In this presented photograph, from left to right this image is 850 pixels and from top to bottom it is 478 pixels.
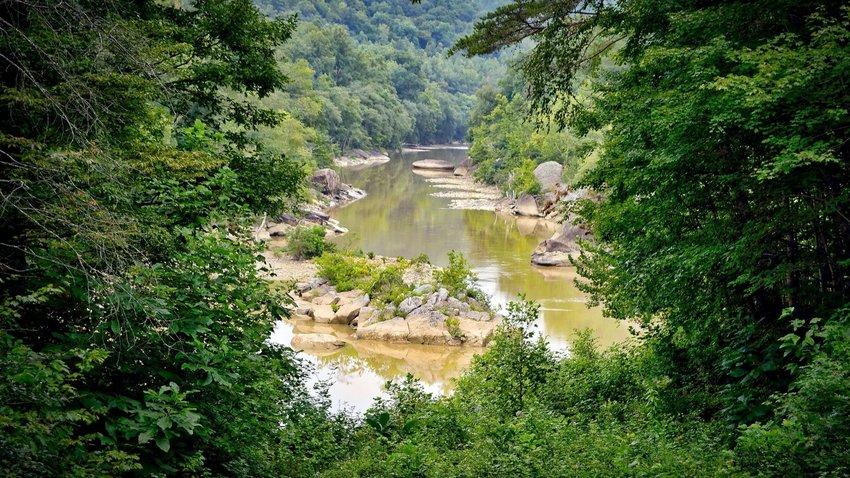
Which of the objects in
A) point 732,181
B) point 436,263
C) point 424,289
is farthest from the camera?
point 436,263

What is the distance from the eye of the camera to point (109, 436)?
4738 mm

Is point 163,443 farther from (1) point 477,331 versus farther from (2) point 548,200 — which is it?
(2) point 548,200

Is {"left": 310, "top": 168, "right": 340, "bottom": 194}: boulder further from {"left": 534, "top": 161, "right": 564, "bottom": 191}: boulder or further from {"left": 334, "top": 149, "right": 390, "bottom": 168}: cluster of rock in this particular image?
{"left": 334, "top": 149, "right": 390, "bottom": 168}: cluster of rock

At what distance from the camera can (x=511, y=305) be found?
10.6 metres

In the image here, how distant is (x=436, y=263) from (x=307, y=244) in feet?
18.9

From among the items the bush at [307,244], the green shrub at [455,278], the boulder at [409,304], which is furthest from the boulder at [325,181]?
the boulder at [409,304]

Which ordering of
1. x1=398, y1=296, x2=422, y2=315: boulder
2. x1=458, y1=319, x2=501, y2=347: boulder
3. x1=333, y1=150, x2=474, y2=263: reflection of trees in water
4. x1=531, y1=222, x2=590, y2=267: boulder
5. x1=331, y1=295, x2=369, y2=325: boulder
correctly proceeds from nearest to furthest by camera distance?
x1=458, y1=319, x2=501, y2=347: boulder
x1=398, y1=296, x2=422, y2=315: boulder
x1=331, y1=295, x2=369, y2=325: boulder
x1=531, y1=222, x2=590, y2=267: boulder
x1=333, y1=150, x2=474, y2=263: reflection of trees in water

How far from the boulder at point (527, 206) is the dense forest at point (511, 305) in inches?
1339

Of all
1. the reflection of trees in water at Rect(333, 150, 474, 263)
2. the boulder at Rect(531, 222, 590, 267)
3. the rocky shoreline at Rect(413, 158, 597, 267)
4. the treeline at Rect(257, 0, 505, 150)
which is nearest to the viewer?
Result: the boulder at Rect(531, 222, 590, 267)

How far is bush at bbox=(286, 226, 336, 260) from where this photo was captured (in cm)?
2970

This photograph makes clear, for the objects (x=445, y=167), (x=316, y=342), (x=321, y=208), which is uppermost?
(x=445, y=167)

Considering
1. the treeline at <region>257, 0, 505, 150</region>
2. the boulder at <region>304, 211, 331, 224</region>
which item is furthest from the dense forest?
the treeline at <region>257, 0, 505, 150</region>

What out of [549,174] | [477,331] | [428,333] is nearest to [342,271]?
[428,333]

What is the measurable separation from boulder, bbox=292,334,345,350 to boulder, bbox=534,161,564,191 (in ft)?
95.7
